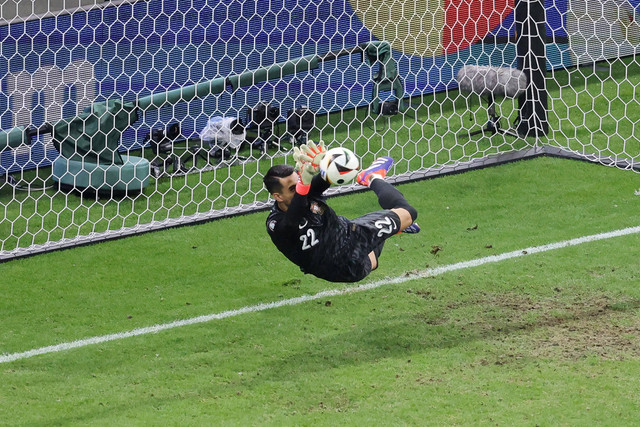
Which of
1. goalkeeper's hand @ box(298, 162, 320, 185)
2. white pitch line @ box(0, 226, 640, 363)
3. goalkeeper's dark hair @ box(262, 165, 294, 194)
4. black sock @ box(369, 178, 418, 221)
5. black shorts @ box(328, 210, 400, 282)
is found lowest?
white pitch line @ box(0, 226, 640, 363)

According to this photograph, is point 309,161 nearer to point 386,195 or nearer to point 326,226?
point 326,226

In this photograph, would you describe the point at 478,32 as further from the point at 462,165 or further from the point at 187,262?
the point at 187,262

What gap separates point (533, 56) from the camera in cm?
1000

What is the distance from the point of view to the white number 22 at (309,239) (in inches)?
253

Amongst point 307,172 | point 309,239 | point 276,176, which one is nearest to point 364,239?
point 309,239

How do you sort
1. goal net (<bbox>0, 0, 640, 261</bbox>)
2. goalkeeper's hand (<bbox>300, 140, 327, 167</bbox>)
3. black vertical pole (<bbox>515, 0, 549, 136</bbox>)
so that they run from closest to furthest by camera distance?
1. goalkeeper's hand (<bbox>300, 140, 327, 167</bbox>)
2. black vertical pole (<bbox>515, 0, 549, 136</bbox>)
3. goal net (<bbox>0, 0, 640, 261</bbox>)

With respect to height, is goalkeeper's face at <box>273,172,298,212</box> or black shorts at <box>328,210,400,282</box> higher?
goalkeeper's face at <box>273,172,298,212</box>

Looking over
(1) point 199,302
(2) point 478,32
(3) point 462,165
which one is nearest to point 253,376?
(1) point 199,302

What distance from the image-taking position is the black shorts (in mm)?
6590

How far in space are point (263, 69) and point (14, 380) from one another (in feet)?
15.9

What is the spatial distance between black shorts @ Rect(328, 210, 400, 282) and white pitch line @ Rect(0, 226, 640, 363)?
4.69 feet

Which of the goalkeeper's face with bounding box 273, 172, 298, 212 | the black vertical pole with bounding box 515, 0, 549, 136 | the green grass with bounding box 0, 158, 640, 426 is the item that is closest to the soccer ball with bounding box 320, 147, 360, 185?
the goalkeeper's face with bounding box 273, 172, 298, 212

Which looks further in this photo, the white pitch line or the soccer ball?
the white pitch line

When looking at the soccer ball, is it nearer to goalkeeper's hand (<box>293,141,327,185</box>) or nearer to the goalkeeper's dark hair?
goalkeeper's hand (<box>293,141,327,185</box>)
